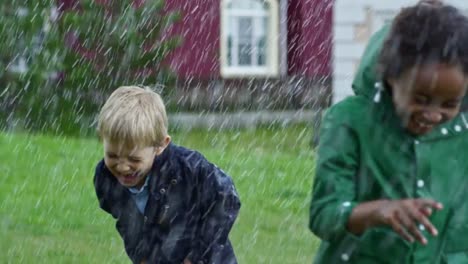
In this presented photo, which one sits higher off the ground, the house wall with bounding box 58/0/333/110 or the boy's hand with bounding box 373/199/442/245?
the boy's hand with bounding box 373/199/442/245

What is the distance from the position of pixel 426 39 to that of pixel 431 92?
16cm

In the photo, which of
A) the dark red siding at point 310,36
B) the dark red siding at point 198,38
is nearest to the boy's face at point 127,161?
the dark red siding at point 198,38

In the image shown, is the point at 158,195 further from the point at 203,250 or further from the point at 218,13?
the point at 218,13

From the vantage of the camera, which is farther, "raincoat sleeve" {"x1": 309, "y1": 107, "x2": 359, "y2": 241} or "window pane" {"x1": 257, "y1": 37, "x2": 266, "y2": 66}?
"window pane" {"x1": 257, "y1": 37, "x2": 266, "y2": 66}

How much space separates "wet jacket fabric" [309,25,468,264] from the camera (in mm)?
3605

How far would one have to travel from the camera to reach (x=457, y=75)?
340cm

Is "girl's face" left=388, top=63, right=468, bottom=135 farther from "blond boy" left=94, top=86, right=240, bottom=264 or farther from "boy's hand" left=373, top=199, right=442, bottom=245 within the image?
"blond boy" left=94, top=86, right=240, bottom=264

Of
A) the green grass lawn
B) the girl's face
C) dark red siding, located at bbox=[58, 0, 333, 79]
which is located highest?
the girl's face

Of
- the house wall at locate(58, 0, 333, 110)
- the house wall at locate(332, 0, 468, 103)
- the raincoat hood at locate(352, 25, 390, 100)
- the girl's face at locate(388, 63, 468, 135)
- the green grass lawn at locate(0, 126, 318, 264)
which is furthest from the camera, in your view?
the house wall at locate(58, 0, 333, 110)

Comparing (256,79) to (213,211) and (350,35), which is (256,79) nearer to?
(350,35)

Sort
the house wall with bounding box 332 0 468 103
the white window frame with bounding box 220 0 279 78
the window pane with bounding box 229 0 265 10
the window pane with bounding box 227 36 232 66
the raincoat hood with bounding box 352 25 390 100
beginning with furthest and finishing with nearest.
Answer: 1. the window pane with bounding box 229 0 265 10
2. the window pane with bounding box 227 36 232 66
3. the white window frame with bounding box 220 0 279 78
4. the house wall with bounding box 332 0 468 103
5. the raincoat hood with bounding box 352 25 390 100

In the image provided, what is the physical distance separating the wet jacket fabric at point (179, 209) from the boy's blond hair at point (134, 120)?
12 centimetres

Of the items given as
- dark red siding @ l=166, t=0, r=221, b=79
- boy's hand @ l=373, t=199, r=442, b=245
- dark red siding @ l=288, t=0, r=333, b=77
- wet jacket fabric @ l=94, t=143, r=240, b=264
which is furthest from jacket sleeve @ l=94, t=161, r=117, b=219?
dark red siding @ l=288, t=0, r=333, b=77

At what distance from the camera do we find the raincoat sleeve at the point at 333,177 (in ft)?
11.6
